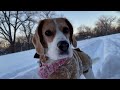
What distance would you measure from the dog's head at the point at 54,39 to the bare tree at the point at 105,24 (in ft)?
1.39

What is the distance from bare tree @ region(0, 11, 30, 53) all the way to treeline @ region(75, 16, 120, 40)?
595 millimetres

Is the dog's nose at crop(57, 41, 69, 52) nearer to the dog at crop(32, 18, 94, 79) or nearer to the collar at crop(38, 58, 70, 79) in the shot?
the dog at crop(32, 18, 94, 79)

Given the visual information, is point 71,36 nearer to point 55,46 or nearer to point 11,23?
point 55,46

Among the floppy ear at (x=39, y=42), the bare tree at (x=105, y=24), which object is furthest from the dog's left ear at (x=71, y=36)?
the bare tree at (x=105, y=24)

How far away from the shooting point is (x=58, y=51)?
229 cm

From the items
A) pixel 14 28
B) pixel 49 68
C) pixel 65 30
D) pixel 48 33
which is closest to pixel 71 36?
pixel 65 30

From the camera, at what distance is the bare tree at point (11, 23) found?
2.60 meters

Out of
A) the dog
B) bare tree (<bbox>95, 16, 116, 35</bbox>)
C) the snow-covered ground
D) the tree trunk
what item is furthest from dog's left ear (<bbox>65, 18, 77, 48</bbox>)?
the tree trunk

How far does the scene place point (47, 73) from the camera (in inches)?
92.1

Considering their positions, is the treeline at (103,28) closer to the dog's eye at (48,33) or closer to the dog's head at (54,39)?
the dog's head at (54,39)

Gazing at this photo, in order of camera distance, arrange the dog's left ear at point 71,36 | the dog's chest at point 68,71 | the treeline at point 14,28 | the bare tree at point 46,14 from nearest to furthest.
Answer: the dog's chest at point 68,71 < the dog's left ear at point 71,36 < the bare tree at point 46,14 < the treeline at point 14,28

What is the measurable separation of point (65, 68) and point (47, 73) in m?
0.16
